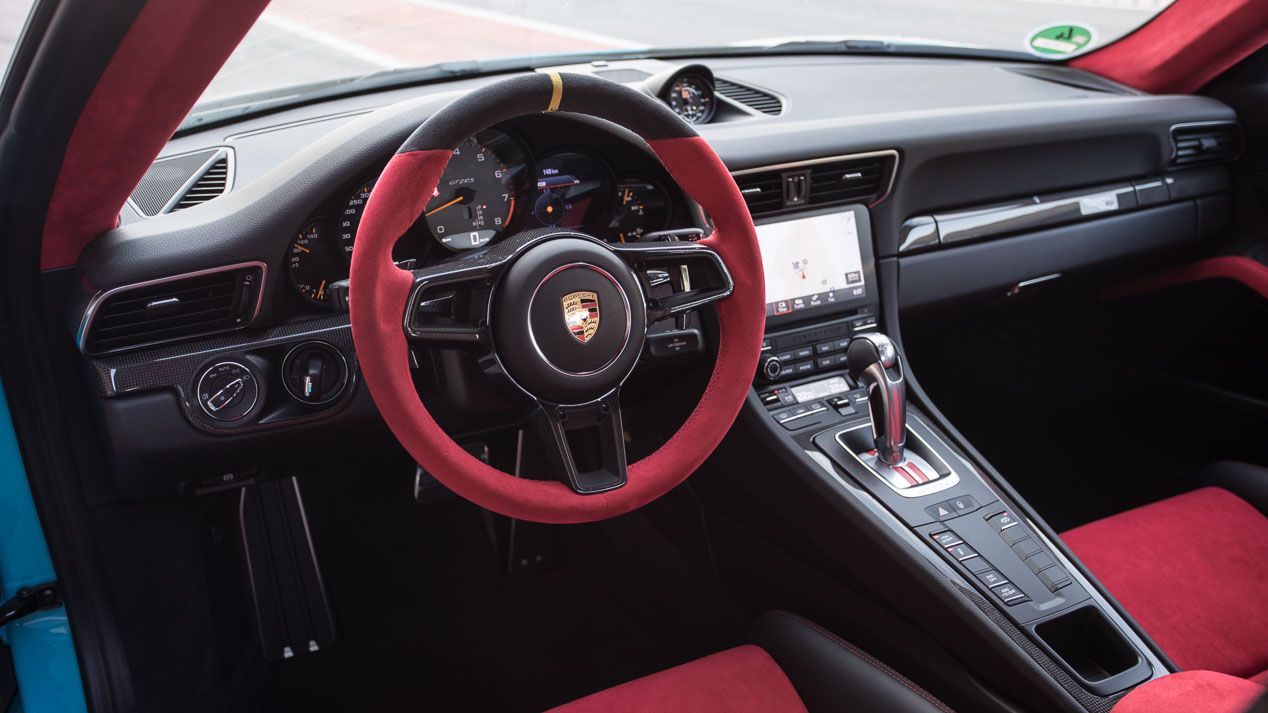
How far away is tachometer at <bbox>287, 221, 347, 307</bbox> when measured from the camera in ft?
4.51

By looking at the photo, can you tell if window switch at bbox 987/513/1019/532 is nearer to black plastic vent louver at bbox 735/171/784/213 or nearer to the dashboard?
the dashboard

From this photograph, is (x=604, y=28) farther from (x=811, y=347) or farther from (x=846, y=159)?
(x=811, y=347)

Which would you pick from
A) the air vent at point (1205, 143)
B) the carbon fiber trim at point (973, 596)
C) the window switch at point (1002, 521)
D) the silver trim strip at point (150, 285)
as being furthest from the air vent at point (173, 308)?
the air vent at point (1205, 143)

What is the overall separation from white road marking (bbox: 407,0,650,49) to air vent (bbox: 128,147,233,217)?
64 cm

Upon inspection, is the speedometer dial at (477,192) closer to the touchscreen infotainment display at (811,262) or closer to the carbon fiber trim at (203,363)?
the carbon fiber trim at (203,363)

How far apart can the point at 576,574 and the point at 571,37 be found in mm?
1393

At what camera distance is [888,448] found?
1674 millimetres

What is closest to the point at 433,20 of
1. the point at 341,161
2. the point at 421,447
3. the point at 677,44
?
the point at 677,44

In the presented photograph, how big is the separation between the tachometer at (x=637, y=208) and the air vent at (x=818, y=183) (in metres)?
0.19

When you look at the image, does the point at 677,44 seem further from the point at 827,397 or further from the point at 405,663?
the point at 405,663

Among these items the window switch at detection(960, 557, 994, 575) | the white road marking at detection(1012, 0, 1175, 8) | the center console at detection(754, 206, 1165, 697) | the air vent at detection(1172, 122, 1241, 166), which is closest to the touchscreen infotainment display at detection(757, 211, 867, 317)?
the center console at detection(754, 206, 1165, 697)

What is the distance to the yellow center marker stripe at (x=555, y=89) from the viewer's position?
3.52 ft

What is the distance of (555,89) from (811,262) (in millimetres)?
918

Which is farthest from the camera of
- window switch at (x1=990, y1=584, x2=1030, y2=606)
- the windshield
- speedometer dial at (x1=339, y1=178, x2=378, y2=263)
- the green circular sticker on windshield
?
the green circular sticker on windshield
